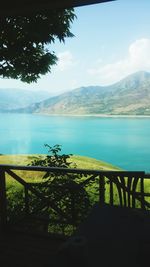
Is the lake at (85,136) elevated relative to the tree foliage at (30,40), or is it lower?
lower

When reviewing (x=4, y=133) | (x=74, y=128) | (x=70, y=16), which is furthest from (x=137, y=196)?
(x=74, y=128)

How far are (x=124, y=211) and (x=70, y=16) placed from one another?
17.1 feet

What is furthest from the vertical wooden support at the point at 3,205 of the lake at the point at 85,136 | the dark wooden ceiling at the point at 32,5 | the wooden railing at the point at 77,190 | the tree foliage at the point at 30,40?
the lake at the point at 85,136

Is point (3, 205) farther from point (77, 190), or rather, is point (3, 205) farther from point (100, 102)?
point (100, 102)

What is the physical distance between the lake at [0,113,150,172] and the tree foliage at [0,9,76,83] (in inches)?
A: 1805

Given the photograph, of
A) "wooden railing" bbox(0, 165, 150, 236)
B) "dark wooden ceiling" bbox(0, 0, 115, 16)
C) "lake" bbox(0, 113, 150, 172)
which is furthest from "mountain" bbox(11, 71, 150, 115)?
"dark wooden ceiling" bbox(0, 0, 115, 16)

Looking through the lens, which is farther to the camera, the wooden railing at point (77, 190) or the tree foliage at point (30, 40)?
the tree foliage at point (30, 40)

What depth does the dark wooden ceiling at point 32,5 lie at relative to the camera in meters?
2.55

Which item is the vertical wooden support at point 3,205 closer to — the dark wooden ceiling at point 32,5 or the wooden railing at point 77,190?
the wooden railing at point 77,190

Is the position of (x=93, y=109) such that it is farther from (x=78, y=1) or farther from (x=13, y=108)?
(x=78, y=1)

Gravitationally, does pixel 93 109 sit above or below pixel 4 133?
above

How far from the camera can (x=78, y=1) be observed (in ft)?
8.27

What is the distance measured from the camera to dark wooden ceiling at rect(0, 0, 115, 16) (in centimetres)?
255

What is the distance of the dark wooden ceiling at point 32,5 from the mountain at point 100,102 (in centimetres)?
8116
